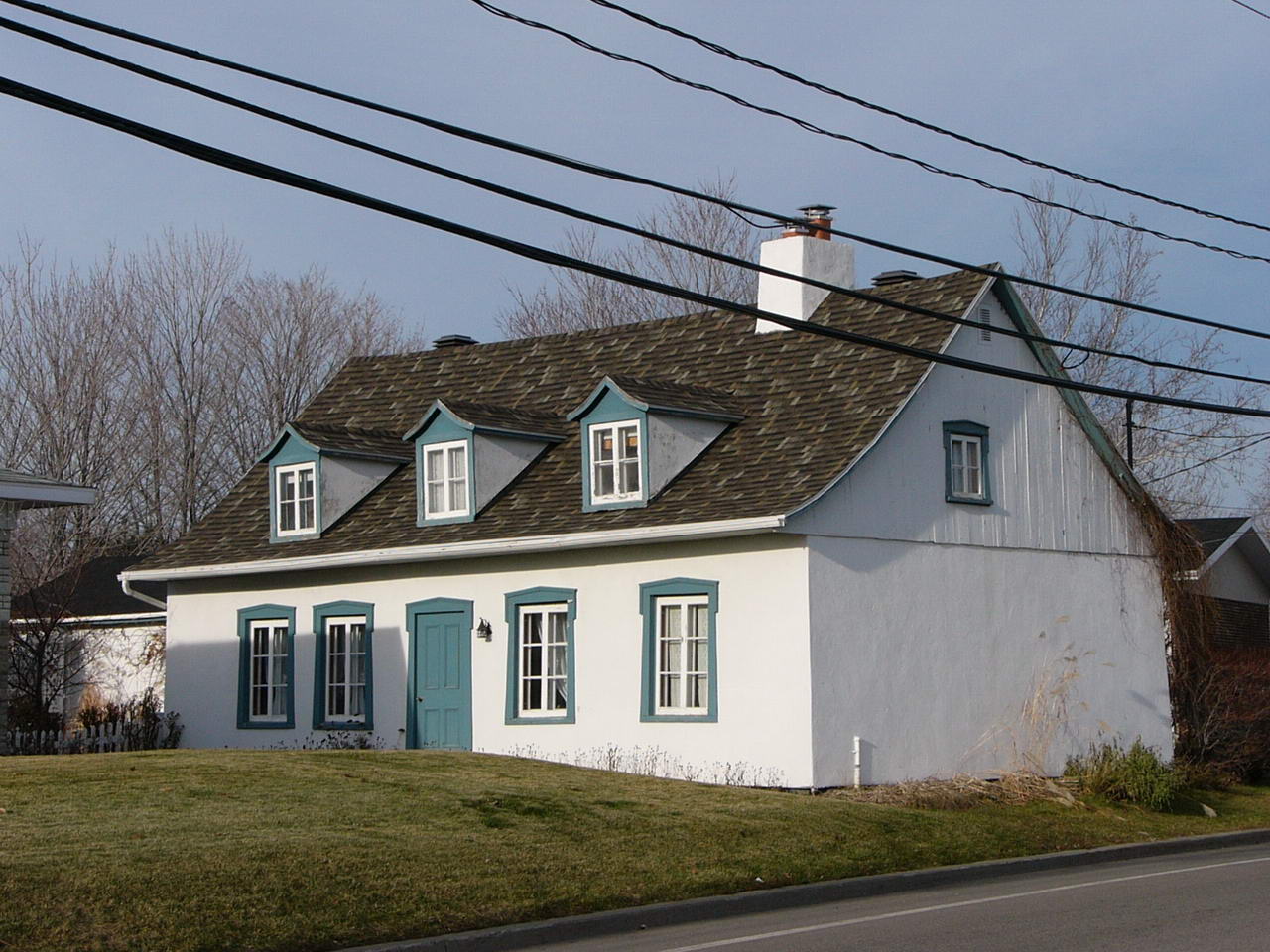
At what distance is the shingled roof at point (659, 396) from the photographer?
21.7m

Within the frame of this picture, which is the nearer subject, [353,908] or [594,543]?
[353,908]

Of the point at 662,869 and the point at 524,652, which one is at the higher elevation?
the point at 524,652

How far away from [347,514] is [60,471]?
20.2m

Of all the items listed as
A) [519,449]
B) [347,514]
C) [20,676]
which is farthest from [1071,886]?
[20,676]

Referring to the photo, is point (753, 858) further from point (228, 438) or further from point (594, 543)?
point (228, 438)

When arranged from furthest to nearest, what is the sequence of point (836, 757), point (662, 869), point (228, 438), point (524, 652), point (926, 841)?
point (228, 438)
point (524, 652)
point (836, 757)
point (926, 841)
point (662, 869)

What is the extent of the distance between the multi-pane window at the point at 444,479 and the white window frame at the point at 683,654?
3878 millimetres

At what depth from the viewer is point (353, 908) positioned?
37.7ft

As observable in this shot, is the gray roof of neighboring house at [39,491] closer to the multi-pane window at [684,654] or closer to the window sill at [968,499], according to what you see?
the multi-pane window at [684,654]

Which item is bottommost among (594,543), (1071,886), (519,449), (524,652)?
(1071,886)

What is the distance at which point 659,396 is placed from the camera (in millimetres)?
22438

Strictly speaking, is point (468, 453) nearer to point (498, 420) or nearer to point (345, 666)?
point (498, 420)

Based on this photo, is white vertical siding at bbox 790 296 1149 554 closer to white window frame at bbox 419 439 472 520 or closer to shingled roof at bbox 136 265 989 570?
A: shingled roof at bbox 136 265 989 570

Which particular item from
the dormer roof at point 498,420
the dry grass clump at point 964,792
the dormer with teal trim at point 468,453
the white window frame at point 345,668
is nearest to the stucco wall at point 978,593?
the dry grass clump at point 964,792
